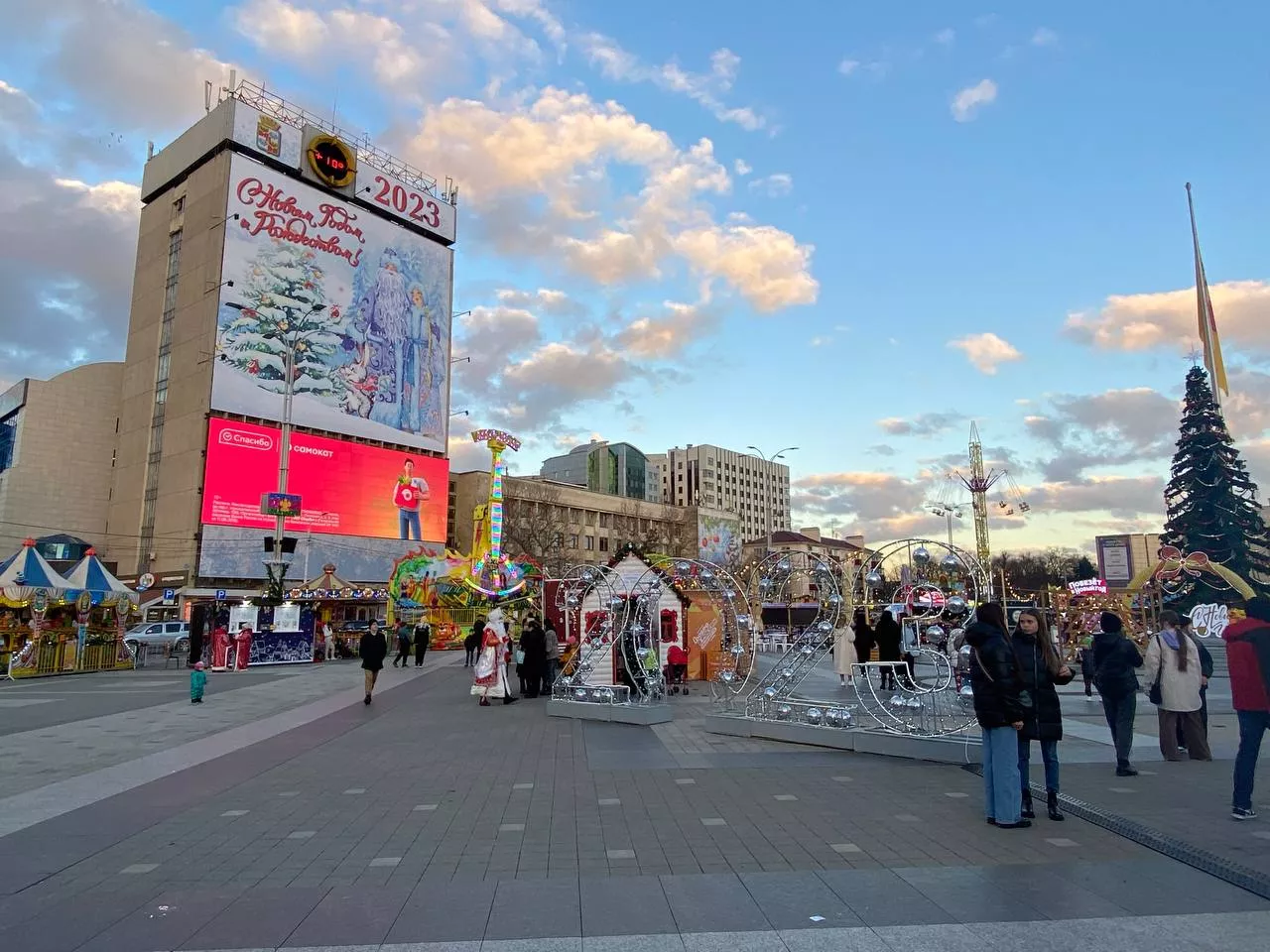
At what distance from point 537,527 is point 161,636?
3867 centimetres

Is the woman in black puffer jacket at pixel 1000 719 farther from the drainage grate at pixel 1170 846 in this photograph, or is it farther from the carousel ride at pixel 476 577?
the carousel ride at pixel 476 577

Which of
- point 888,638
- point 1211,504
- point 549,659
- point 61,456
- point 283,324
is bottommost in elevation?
point 549,659

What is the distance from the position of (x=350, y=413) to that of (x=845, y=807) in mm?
58380

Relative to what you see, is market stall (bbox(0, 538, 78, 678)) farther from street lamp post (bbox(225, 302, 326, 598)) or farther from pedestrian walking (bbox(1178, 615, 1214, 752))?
pedestrian walking (bbox(1178, 615, 1214, 752))

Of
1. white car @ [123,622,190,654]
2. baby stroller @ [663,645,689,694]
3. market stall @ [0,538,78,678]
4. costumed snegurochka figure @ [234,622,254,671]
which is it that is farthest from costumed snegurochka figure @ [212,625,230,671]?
baby stroller @ [663,645,689,694]

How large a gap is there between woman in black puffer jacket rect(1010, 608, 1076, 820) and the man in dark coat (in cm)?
223

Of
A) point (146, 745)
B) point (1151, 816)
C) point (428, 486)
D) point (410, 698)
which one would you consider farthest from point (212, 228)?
point (1151, 816)

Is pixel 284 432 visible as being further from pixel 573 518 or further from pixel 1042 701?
pixel 573 518

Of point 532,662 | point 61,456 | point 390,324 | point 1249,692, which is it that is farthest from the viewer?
point 390,324

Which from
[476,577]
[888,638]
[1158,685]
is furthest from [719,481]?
[1158,685]

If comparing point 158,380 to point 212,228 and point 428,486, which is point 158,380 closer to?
point 212,228

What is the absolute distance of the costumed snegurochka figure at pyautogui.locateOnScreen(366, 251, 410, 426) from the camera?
62719 millimetres

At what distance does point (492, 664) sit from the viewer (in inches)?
623

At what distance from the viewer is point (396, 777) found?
337 inches
